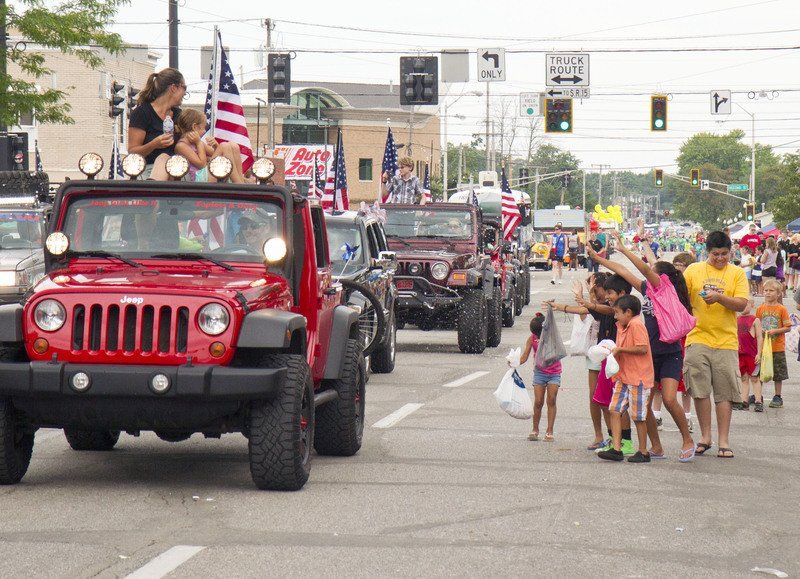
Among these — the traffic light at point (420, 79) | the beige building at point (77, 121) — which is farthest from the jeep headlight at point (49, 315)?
the beige building at point (77, 121)

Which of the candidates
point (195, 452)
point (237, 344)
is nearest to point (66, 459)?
point (195, 452)

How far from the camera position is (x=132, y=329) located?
839 cm

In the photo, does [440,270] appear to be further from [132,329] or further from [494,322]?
[132,329]

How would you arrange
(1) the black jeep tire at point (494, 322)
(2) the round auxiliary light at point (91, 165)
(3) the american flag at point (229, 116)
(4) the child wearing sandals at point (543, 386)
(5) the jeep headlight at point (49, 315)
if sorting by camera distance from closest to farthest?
(5) the jeep headlight at point (49, 315) → (2) the round auxiliary light at point (91, 165) → (4) the child wearing sandals at point (543, 386) → (3) the american flag at point (229, 116) → (1) the black jeep tire at point (494, 322)

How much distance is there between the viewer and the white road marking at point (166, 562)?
658 cm

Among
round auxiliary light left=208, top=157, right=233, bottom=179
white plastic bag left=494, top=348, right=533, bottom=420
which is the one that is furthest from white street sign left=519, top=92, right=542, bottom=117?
round auxiliary light left=208, top=157, right=233, bottom=179

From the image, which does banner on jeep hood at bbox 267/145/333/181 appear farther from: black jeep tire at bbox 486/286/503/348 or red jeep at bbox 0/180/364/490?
red jeep at bbox 0/180/364/490

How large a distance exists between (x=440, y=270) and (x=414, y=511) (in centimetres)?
1234

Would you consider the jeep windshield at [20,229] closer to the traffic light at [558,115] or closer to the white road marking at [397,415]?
the white road marking at [397,415]

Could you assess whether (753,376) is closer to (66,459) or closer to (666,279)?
(666,279)

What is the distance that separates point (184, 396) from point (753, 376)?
26.7 feet

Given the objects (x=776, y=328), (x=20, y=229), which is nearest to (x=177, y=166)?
(x=776, y=328)

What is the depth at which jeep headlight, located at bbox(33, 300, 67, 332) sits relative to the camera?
8438 mm

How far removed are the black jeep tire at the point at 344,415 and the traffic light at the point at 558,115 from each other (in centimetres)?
2862
